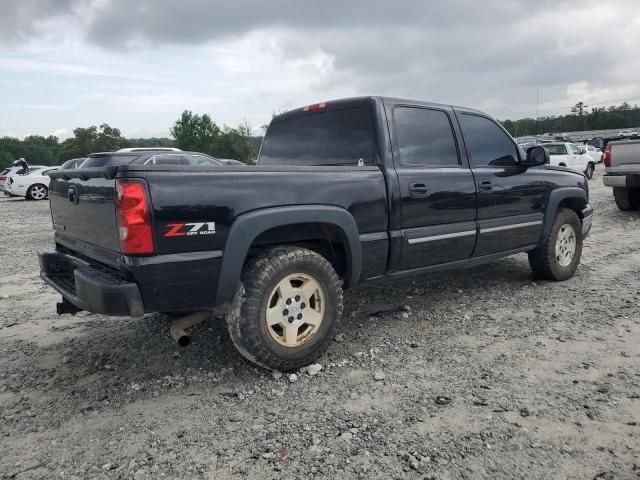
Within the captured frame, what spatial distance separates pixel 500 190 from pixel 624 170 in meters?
6.53

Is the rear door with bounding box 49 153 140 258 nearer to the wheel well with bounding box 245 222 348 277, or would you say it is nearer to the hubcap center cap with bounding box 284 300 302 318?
the wheel well with bounding box 245 222 348 277

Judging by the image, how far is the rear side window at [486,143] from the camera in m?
4.47

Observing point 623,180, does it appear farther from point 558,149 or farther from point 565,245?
point 558,149

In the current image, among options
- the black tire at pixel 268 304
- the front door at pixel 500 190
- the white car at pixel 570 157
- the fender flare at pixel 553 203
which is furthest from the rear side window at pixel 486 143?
the white car at pixel 570 157

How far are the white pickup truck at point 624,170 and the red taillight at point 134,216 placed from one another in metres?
9.61

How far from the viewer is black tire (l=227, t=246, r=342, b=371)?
299 centimetres

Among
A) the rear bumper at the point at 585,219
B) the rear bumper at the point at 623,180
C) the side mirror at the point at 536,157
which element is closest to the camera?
the side mirror at the point at 536,157

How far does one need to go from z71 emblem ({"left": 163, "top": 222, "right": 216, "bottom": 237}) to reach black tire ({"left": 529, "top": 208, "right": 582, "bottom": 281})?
12.3 feet

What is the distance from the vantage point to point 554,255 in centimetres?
521

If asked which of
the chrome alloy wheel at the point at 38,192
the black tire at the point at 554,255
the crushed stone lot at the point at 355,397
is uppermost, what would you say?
the chrome alloy wheel at the point at 38,192

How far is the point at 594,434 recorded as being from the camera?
2.49 metres

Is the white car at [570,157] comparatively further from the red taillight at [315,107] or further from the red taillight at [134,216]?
the red taillight at [134,216]

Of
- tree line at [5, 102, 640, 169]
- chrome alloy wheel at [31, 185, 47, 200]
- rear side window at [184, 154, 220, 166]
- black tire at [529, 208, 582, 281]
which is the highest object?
tree line at [5, 102, 640, 169]

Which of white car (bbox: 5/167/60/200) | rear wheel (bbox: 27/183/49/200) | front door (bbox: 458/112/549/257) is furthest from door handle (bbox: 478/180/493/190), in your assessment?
rear wheel (bbox: 27/183/49/200)
